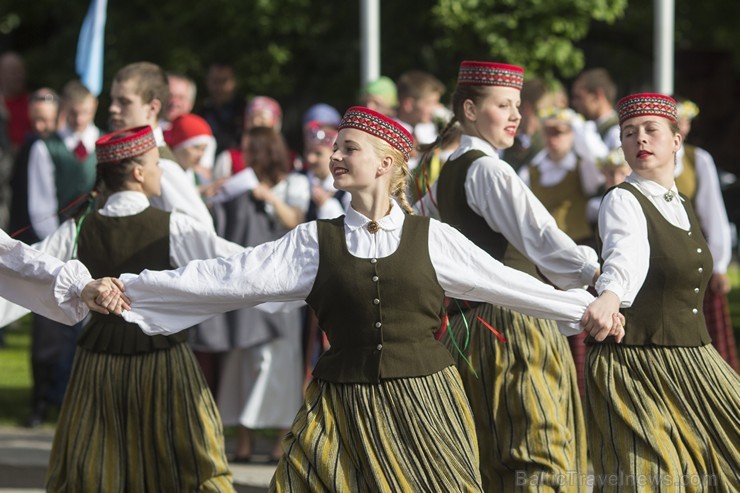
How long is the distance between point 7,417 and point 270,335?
6.83 ft

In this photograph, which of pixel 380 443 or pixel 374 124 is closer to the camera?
pixel 380 443

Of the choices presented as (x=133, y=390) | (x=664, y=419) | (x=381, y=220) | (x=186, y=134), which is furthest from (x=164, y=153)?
(x=664, y=419)

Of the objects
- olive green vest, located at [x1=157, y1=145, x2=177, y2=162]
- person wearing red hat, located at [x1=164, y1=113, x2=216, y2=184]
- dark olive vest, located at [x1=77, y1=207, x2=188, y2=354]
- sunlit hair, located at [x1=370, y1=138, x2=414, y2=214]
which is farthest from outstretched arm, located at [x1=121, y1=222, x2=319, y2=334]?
person wearing red hat, located at [x1=164, y1=113, x2=216, y2=184]

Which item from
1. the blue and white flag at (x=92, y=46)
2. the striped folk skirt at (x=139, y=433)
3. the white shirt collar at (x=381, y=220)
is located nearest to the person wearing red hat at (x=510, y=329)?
the white shirt collar at (x=381, y=220)

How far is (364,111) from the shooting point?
4.96 meters

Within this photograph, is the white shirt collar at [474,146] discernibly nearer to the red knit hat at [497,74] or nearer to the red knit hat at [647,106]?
the red knit hat at [497,74]

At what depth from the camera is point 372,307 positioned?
4.74 meters

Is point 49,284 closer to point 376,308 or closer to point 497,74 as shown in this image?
point 376,308

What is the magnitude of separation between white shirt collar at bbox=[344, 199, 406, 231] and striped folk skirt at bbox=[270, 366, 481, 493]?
517 millimetres

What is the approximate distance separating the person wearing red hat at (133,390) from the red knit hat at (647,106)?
63.7 inches

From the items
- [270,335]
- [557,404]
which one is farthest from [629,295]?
[270,335]

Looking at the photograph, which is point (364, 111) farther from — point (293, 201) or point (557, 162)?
point (557, 162)

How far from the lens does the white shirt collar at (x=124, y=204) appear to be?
5.81 meters

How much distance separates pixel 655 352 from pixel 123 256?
6.84 feet
